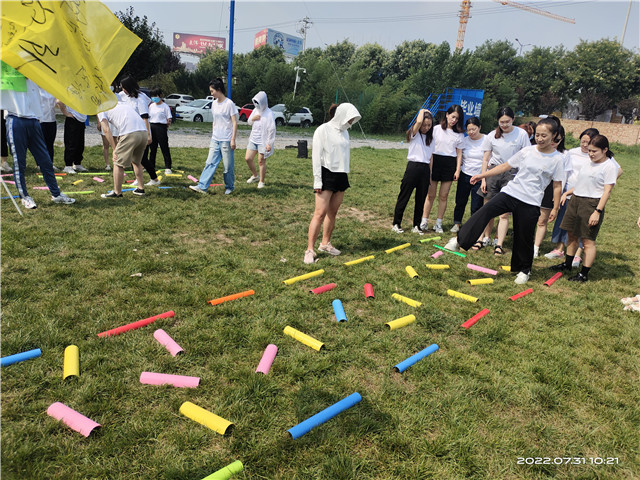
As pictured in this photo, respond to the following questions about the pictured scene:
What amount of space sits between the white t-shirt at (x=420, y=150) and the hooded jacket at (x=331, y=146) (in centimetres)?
180

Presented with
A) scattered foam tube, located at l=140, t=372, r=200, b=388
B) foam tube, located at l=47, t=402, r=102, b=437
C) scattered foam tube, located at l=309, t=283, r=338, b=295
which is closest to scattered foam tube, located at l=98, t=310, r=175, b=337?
scattered foam tube, located at l=140, t=372, r=200, b=388

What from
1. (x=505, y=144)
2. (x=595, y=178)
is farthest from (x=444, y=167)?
(x=595, y=178)

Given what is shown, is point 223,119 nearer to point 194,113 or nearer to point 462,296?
point 462,296

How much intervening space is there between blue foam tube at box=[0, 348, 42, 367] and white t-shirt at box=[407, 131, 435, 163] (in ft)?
18.6

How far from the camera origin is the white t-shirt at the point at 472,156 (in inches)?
270

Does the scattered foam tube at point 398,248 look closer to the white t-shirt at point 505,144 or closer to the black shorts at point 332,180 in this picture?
the black shorts at point 332,180

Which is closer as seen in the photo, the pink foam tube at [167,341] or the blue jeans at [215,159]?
the pink foam tube at [167,341]

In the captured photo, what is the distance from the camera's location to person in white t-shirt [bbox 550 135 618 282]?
17.8 feet

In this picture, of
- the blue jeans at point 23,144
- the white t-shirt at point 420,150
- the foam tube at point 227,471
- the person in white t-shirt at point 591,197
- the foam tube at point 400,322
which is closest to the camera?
the foam tube at point 227,471

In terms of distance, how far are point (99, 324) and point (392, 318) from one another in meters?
2.87

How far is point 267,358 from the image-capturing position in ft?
10.8

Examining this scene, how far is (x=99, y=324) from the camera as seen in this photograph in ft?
11.7

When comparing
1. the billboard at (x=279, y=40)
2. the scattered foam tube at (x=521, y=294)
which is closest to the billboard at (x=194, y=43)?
the billboard at (x=279, y=40)

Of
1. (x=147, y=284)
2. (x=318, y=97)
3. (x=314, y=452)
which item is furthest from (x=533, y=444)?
(x=318, y=97)
